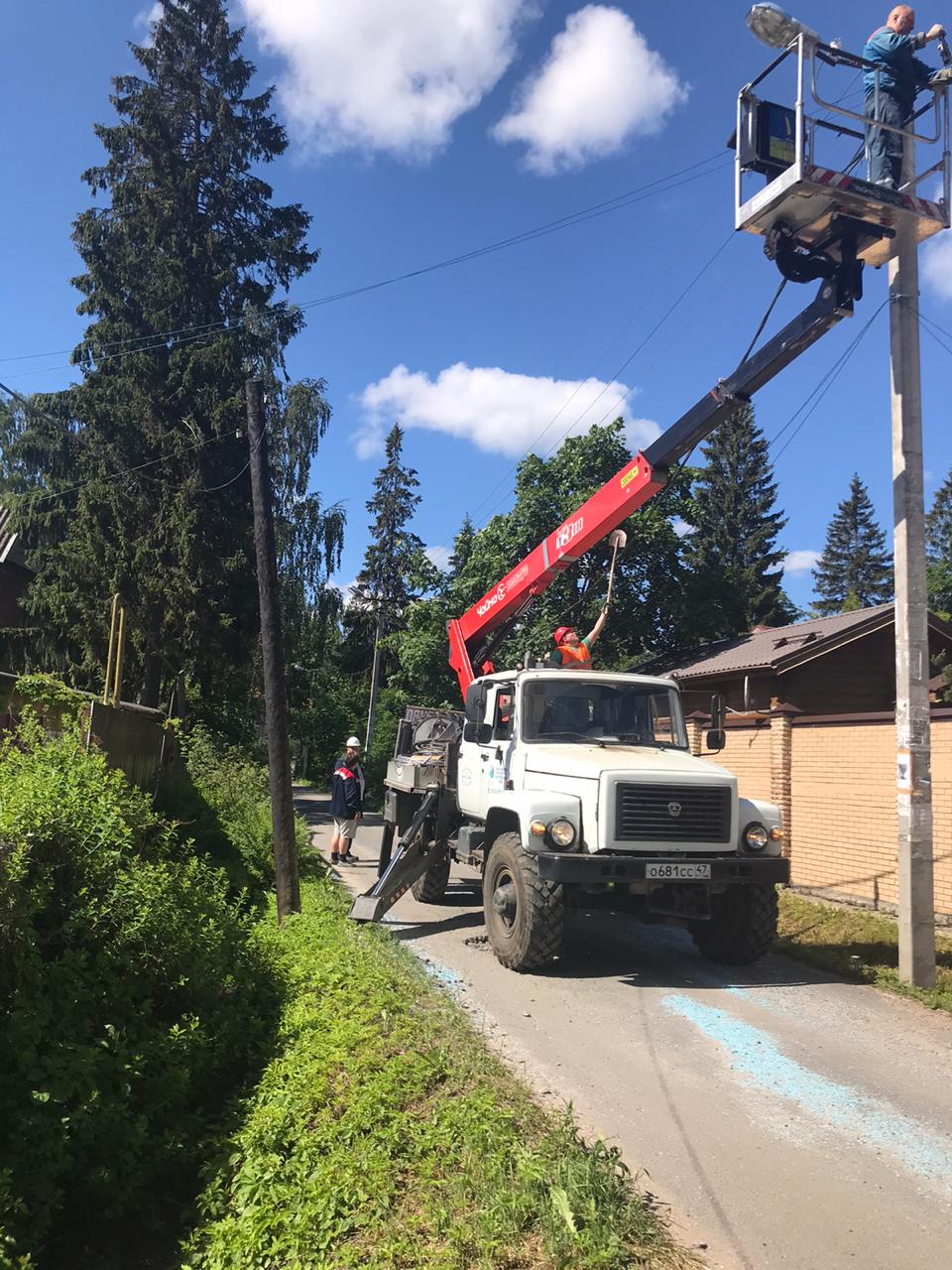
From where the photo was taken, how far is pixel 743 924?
731 centimetres

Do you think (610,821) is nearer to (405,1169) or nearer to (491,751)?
(491,751)

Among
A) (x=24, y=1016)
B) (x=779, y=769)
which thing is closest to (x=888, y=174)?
(x=779, y=769)

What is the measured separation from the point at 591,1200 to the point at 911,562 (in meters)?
5.65

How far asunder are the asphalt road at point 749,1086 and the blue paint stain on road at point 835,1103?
0.01 m

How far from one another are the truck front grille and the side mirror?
124 cm

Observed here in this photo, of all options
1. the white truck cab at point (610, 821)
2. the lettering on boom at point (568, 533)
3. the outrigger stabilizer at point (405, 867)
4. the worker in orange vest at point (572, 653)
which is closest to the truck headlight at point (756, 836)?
the white truck cab at point (610, 821)

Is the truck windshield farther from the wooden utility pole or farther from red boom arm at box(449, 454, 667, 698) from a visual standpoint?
the wooden utility pole

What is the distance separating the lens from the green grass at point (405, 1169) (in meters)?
3.26

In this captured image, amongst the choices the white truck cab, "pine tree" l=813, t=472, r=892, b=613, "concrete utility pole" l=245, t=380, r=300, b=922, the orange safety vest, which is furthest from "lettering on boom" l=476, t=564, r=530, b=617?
"pine tree" l=813, t=472, r=892, b=613

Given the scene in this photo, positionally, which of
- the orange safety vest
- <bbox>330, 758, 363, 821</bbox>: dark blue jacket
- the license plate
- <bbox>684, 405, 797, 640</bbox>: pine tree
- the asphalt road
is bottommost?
the asphalt road

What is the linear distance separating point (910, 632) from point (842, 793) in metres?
4.24

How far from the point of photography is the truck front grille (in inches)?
266

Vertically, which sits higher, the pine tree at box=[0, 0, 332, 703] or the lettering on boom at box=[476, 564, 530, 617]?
the pine tree at box=[0, 0, 332, 703]

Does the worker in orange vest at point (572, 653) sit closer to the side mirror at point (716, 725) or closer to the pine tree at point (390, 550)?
the side mirror at point (716, 725)
